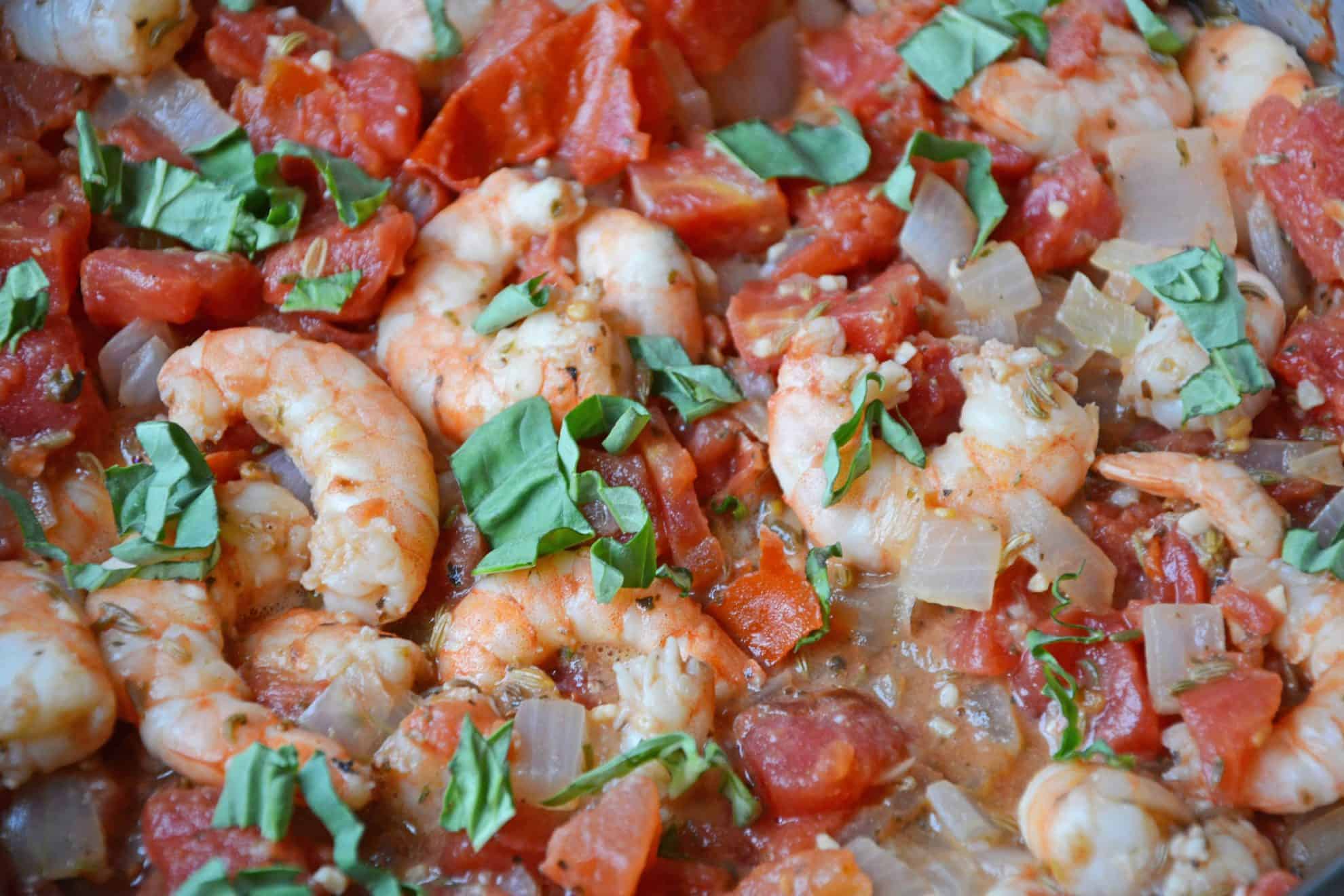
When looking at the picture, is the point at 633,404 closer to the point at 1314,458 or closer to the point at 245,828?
the point at 245,828

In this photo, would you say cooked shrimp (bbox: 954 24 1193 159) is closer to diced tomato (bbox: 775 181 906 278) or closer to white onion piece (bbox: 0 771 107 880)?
diced tomato (bbox: 775 181 906 278)

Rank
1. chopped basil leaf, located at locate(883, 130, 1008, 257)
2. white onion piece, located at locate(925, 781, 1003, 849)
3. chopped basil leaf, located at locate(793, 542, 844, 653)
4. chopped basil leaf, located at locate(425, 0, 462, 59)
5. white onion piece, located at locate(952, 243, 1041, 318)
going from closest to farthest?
white onion piece, located at locate(925, 781, 1003, 849)
chopped basil leaf, located at locate(793, 542, 844, 653)
white onion piece, located at locate(952, 243, 1041, 318)
chopped basil leaf, located at locate(883, 130, 1008, 257)
chopped basil leaf, located at locate(425, 0, 462, 59)

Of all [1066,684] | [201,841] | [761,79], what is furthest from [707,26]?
[201,841]

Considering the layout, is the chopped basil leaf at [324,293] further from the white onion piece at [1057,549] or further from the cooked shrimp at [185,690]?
the white onion piece at [1057,549]

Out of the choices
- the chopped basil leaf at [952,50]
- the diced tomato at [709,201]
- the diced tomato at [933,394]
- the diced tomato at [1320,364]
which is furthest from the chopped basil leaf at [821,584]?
the chopped basil leaf at [952,50]

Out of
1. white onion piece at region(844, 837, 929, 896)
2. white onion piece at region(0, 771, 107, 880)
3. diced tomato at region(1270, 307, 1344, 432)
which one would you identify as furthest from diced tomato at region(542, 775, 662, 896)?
diced tomato at region(1270, 307, 1344, 432)

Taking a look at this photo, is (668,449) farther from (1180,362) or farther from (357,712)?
(1180,362)
